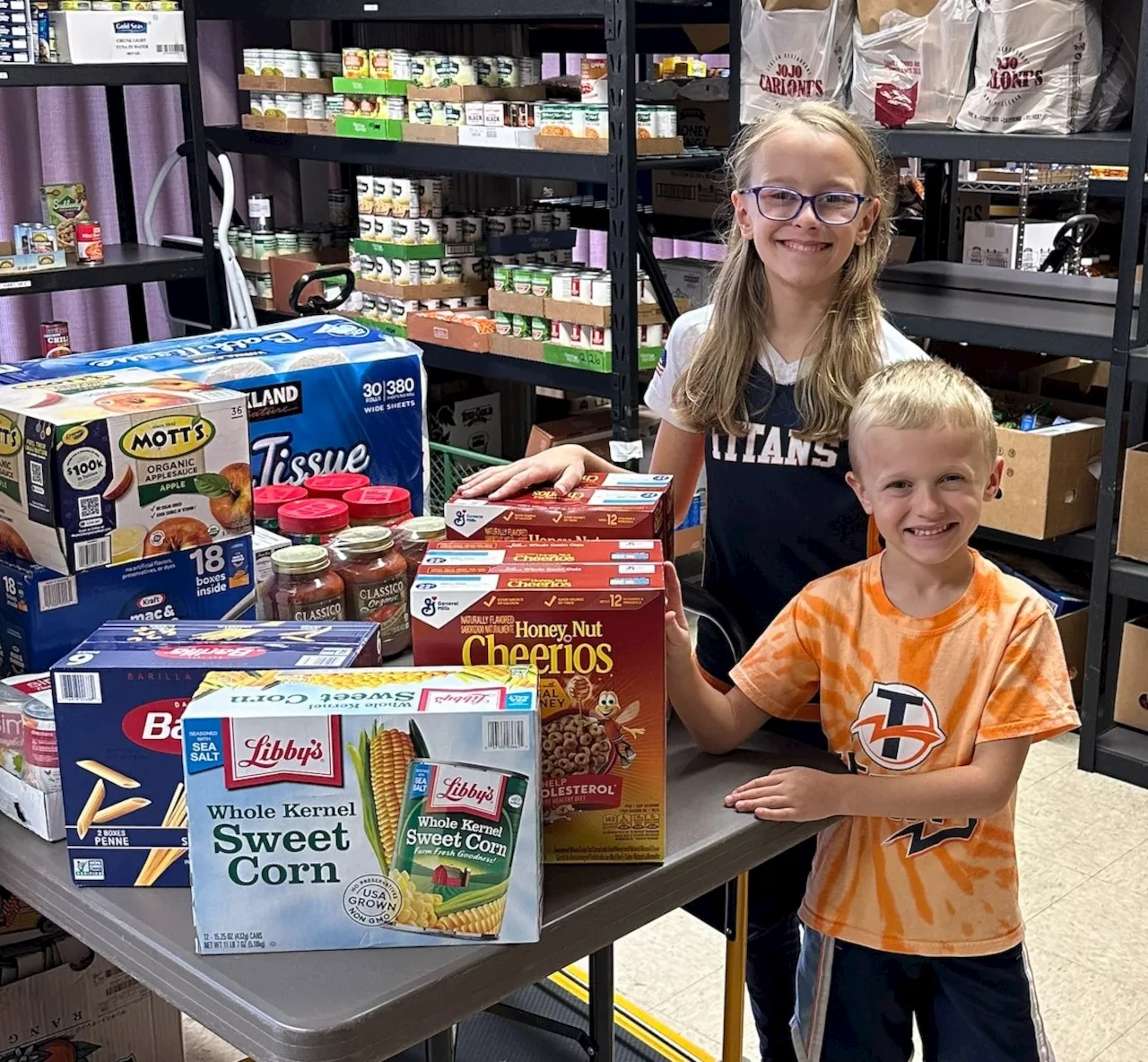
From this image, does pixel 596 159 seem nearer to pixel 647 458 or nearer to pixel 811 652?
pixel 647 458

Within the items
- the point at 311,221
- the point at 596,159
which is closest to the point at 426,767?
the point at 596,159

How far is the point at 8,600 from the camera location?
1463 mm

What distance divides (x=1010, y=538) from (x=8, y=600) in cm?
264

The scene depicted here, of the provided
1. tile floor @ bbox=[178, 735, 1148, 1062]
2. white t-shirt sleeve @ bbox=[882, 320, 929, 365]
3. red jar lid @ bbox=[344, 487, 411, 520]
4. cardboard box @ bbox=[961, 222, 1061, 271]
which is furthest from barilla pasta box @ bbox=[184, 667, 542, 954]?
cardboard box @ bbox=[961, 222, 1061, 271]

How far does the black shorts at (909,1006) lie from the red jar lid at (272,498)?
0.83 meters

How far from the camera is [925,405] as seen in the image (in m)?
1.37

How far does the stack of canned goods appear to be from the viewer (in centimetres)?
343

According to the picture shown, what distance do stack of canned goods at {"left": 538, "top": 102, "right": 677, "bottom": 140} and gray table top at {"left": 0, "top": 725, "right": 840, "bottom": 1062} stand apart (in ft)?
7.99

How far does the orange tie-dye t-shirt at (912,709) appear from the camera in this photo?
1.38 metres

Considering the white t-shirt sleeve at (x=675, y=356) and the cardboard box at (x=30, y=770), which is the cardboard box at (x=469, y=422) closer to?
the white t-shirt sleeve at (x=675, y=356)

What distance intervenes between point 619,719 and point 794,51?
2.75 metres

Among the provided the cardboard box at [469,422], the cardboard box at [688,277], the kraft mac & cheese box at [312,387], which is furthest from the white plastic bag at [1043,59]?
the cardboard box at [469,422]

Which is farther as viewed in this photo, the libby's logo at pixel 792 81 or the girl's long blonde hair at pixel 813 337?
the libby's logo at pixel 792 81

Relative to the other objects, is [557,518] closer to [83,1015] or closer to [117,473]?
[117,473]
